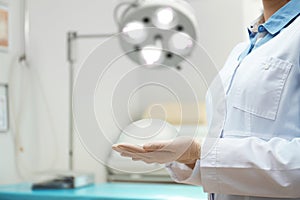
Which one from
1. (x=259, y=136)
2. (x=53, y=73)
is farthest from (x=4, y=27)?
(x=259, y=136)

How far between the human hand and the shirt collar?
27 cm

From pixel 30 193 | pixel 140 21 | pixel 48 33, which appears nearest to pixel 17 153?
pixel 30 193

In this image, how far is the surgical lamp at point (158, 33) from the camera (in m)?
0.99

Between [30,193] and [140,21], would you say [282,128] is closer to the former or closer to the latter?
[140,21]

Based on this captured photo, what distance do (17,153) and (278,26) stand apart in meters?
1.81

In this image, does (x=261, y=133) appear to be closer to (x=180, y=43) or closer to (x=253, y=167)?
(x=253, y=167)

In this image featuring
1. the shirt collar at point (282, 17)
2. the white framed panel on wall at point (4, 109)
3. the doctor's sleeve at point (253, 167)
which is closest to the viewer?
the doctor's sleeve at point (253, 167)

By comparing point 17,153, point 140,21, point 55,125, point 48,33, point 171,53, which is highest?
point 48,33

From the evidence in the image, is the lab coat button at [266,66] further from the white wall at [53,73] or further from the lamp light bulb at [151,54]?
the white wall at [53,73]

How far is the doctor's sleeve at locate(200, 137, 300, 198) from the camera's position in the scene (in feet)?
2.16

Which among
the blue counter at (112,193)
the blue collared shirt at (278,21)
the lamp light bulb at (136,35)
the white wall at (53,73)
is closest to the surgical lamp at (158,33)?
the lamp light bulb at (136,35)

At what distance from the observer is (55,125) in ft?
7.86

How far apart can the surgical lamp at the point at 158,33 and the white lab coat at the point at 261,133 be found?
19cm

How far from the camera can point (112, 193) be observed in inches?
66.5
